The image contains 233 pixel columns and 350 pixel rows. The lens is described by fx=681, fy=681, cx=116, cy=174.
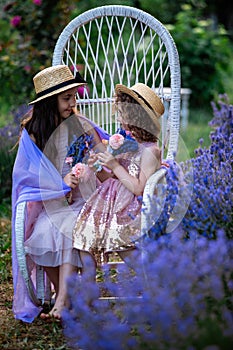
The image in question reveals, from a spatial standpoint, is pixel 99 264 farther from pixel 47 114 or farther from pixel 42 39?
pixel 42 39

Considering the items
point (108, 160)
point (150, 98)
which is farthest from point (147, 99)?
point (108, 160)

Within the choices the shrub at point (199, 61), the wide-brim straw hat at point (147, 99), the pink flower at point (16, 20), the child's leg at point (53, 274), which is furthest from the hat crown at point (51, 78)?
the shrub at point (199, 61)

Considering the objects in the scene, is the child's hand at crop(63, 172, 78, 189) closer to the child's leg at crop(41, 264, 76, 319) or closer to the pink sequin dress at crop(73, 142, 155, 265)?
the pink sequin dress at crop(73, 142, 155, 265)

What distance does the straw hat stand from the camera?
2979 millimetres

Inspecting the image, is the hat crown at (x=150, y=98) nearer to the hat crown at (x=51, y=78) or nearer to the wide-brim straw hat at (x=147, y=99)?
the wide-brim straw hat at (x=147, y=99)

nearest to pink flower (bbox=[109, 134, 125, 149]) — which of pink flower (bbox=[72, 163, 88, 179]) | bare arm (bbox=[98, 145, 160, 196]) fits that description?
bare arm (bbox=[98, 145, 160, 196])

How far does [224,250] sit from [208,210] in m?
0.60

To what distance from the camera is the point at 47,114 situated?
9.95 feet

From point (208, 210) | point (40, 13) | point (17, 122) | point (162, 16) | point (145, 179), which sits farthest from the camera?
point (162, 16)

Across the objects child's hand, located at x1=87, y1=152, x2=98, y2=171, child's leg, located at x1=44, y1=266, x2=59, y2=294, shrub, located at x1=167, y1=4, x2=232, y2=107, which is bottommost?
child's leg, located at x1=44, y1=266, x2=59, y2=294

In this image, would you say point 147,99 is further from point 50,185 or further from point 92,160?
point 50,185

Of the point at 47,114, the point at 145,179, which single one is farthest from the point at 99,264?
the point at 47,114

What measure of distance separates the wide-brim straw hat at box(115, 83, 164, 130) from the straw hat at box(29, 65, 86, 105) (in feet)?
0.69

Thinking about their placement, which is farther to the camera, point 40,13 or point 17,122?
point 40,13
